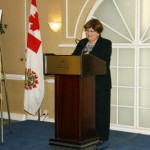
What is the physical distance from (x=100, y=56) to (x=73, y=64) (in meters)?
0.67

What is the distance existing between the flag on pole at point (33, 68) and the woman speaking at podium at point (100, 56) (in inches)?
58.8

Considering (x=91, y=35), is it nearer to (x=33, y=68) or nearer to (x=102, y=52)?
(x=102, y=52)

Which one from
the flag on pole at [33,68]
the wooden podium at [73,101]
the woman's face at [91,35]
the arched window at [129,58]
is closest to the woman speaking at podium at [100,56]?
the woman's face at [91,35]

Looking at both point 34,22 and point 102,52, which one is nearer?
point 102,52

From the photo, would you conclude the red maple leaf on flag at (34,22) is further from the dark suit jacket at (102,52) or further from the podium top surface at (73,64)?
the podium top surface at (73,64)

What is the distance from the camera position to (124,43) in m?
5.46

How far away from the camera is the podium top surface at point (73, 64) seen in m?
3.79

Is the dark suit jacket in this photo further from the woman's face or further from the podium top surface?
the podium top surface

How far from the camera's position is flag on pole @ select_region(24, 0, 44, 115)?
5.93 meters

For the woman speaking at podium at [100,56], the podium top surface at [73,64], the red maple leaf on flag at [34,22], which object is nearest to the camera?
the podium top surface at [73,64]

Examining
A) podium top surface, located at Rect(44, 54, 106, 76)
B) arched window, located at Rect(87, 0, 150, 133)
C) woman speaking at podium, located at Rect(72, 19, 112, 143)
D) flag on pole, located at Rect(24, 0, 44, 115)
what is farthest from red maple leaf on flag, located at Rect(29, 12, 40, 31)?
podium top surface, located at Rect(44, 54, 106, 76)

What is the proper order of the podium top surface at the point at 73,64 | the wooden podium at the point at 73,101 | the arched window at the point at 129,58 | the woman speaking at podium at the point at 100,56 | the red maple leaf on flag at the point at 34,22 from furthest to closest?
the red maple leaf on flag at the point at 34,22 → the arched window at the point at 129,58 → the woman speaking at podium at the point at 100,56 → the wooden podium at the point at 73,101 → the podium top surface at the point at 73,64

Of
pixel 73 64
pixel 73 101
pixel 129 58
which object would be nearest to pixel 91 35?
pixel 73 64

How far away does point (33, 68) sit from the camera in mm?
5969
